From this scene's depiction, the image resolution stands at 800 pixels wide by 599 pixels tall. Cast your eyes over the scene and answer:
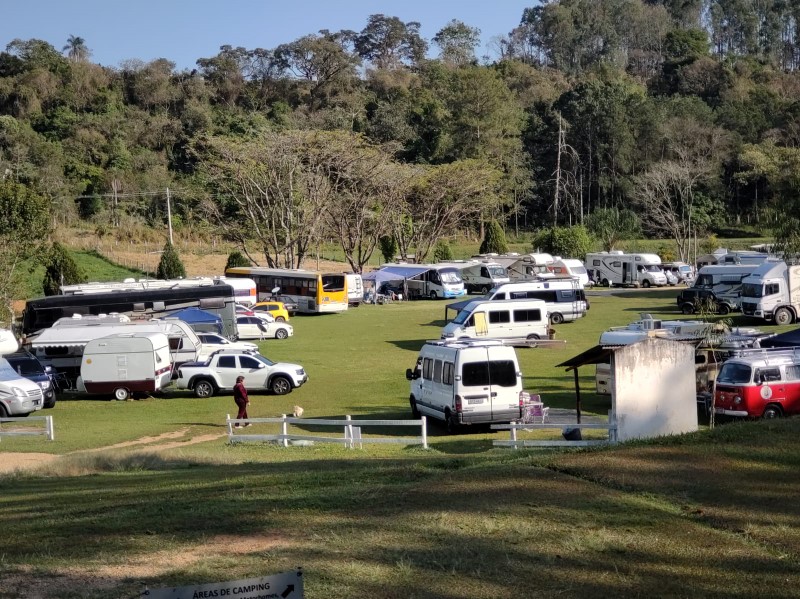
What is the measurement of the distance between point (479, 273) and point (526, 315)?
83.4 ft

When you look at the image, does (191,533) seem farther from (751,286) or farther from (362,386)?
(751,286)

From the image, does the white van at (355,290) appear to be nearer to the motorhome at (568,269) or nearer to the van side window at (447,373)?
the motorhome at (568,269)

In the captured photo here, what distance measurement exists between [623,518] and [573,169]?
3590 inches

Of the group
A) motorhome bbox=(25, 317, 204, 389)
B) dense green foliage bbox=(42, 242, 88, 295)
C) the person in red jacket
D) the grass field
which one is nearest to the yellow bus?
dense green foliage bbox=(42, 242, 88, 295)

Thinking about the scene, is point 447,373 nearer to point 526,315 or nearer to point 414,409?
point 414,409

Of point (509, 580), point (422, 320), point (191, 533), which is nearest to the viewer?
point (509, 580)

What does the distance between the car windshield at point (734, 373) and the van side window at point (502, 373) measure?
442 cm

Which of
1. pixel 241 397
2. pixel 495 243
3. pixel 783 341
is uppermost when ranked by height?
pixel 495 243

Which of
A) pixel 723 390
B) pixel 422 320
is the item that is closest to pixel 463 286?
pixel 422 320

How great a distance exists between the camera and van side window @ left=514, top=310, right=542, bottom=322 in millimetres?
34812

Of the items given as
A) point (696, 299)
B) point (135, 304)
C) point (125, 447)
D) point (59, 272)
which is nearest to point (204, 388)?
point (125, 447)

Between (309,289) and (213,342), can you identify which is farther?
(309,289)

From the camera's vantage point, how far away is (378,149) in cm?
7106

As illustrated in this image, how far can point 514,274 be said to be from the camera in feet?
194
